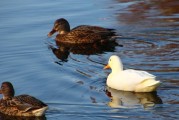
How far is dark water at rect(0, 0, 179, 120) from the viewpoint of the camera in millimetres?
11906

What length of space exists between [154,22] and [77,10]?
2.58 metres

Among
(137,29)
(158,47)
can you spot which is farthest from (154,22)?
(158,47)

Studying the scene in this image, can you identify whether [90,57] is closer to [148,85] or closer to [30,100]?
[148,85]

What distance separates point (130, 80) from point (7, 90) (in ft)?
7.38

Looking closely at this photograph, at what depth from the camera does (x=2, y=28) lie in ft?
58.4

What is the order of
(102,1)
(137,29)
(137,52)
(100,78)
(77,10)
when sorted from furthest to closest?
1. (102,1)
2. (77,10)
3. (137,29)
4. (137,52)
5. (100,78)

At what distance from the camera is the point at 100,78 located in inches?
540

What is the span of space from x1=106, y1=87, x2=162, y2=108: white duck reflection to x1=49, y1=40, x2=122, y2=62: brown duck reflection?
9.26 feet

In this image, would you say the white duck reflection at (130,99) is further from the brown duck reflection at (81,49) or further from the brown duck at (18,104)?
the brown duck reflection at (81,49)

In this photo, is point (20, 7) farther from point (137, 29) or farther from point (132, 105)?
point (132, 105)

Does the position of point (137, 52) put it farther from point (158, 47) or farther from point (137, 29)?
point (137, 29)

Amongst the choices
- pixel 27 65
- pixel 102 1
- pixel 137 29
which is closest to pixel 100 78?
pixel 27 65

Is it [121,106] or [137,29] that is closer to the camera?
[121,106]

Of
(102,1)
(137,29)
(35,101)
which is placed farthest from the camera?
(102,1)
